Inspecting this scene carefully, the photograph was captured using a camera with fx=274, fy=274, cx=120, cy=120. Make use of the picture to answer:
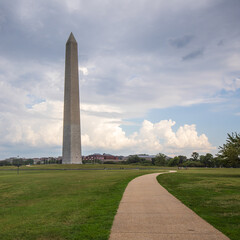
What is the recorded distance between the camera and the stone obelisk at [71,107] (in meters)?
76.6

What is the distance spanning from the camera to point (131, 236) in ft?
23.3

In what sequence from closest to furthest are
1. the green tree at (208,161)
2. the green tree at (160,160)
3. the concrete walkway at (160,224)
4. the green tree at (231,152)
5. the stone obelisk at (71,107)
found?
the concrete walkway at (160,224) < the green tree at (231,152) < the stone obelisk at (71,107) < the green tree at (208,161) < the green tree at (160,160)

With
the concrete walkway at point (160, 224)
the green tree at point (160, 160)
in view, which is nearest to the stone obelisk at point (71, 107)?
the green tree at point (160, 160)

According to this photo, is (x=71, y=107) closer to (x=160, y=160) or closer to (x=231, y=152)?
(x=231, y=152)

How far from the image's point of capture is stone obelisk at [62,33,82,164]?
76625mm

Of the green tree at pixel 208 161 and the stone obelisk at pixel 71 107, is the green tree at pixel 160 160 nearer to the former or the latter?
the green tree at pixel 208 161

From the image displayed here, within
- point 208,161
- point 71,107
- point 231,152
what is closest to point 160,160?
point 208,161

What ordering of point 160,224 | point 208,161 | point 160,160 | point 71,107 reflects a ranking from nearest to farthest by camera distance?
point 160,224 → point 71,107 → point 208,161 → point 160,160

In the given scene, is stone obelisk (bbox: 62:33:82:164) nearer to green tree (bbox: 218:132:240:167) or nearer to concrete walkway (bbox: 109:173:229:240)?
green tree (bbox: 218:132:240:167)

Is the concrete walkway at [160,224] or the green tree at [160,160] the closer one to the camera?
the concrete walkway at [160,224]

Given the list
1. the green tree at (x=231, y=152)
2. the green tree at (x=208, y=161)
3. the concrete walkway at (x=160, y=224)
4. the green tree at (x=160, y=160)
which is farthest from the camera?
the green tree at (x=160, y=160)

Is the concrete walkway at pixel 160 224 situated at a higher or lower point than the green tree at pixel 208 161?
lower

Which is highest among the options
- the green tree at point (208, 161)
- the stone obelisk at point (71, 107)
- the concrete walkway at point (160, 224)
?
the stone obelisk at point (71, 107)

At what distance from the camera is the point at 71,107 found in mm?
76562
